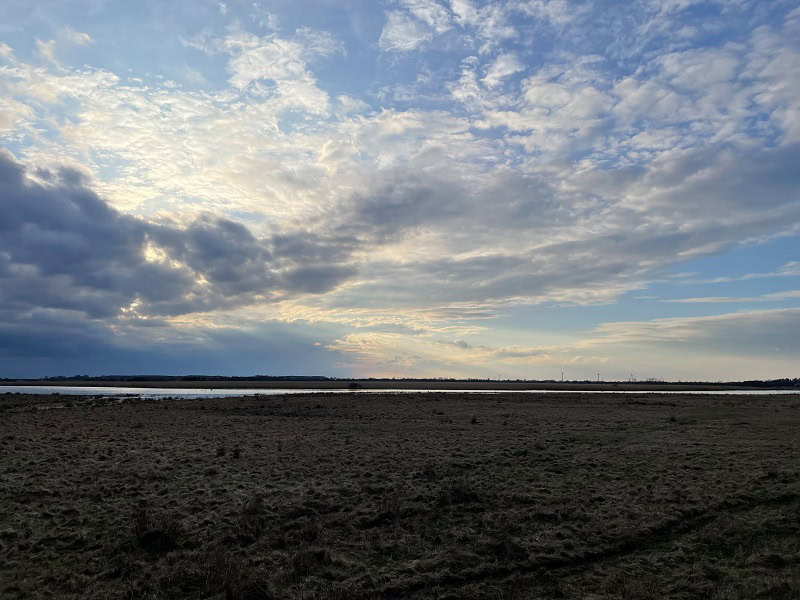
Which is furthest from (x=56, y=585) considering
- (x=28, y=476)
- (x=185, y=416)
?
(x=185, y=416)

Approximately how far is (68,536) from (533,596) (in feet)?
37.6

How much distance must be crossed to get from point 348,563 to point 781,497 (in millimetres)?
→ 13253

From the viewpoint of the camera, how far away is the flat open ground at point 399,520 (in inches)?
411

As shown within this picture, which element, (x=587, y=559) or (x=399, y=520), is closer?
(x=587, y=559)

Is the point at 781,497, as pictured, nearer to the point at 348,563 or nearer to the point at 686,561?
the point at 686,561

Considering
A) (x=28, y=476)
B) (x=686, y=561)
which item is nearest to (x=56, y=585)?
(x=28, y=476)

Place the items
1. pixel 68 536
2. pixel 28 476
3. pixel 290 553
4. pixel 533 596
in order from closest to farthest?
pixel 533 596 < pixel 290 553 < pixel 68 536 < pixel 28 476

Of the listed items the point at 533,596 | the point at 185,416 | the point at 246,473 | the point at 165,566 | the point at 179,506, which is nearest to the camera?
the point at 533,596

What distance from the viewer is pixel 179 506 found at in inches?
596

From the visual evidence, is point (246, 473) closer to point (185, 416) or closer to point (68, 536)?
point (68, 536)

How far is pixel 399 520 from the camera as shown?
46.2 ft

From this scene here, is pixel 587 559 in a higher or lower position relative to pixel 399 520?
lower

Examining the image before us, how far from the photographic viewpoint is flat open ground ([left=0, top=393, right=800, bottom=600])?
10.4 m

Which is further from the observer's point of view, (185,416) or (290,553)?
(185,416)
